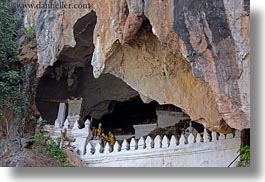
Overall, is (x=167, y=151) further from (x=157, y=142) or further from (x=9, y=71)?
(x=9, y=71)

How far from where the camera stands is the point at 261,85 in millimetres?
A: 3768

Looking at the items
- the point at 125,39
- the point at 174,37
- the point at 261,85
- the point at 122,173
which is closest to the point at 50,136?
the point at 122,173

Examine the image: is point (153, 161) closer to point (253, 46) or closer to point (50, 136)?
point (50, 136)

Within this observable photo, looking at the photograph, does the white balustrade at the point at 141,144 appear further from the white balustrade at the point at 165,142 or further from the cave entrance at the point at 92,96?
the cave entrance at the point at 92,96

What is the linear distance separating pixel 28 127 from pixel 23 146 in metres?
0.17

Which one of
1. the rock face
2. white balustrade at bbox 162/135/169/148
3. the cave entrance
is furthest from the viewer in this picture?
the cave entrance

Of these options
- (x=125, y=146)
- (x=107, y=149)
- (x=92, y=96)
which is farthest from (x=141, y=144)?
(x=92, y=96)

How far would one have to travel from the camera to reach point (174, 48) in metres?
3.77

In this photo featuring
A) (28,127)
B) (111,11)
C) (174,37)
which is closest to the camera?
(174,37)

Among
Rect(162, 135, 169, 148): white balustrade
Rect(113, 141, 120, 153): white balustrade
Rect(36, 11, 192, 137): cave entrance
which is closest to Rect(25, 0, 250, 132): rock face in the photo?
Rect(36, 11, 192, 137): cave entrance

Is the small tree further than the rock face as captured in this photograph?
Yes

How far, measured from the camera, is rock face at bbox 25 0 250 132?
3.68 meters

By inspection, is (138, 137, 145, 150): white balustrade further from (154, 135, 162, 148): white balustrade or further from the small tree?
Answer: the small tree

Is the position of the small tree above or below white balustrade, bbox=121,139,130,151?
above
